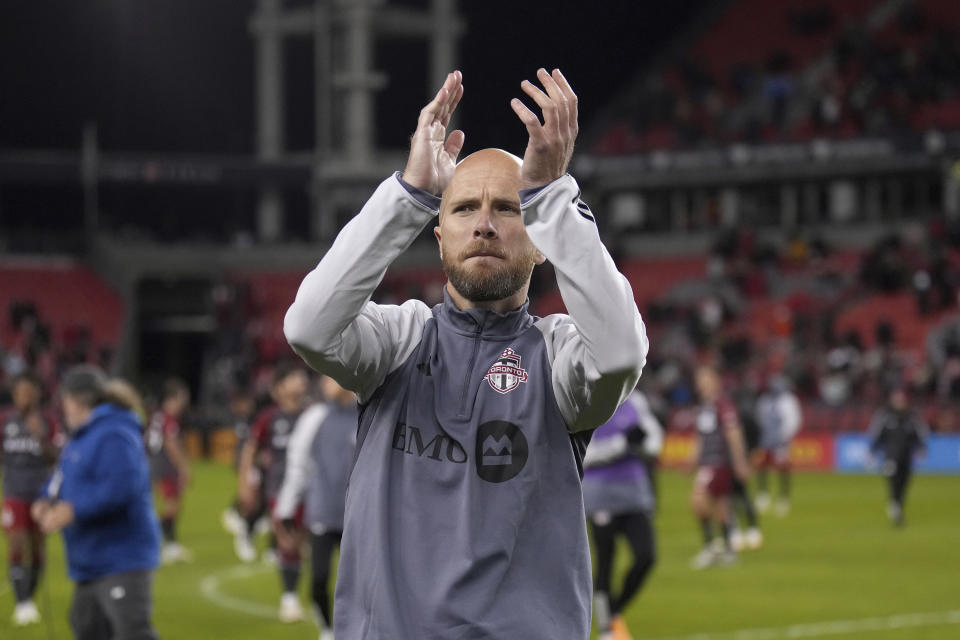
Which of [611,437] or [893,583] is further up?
[611,437]

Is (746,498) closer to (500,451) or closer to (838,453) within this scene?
(500,451)

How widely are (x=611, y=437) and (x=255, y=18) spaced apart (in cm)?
4471

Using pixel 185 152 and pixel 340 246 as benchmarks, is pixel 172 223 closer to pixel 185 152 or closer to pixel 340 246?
pixel 185 152

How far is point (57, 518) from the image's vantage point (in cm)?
758

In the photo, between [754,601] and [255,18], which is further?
[255,18]

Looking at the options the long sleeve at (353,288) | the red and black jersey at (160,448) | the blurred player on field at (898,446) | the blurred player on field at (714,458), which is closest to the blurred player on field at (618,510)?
the blurred player on field at (714,458)

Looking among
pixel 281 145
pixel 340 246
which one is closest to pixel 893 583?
pixel 340 246

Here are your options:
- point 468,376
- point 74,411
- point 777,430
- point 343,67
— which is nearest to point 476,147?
point 343,67

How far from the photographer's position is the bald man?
344cm

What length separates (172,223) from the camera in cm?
5488

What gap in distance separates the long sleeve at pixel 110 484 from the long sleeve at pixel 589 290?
4.87 meters

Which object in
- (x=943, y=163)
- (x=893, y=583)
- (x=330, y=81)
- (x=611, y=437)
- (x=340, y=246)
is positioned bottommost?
(x=893, y=583)

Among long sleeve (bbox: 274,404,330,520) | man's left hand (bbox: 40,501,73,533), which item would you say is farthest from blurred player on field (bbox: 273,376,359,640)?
man's left hand (bbox: 40,501,73,533)

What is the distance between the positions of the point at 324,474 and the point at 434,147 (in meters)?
8.03
